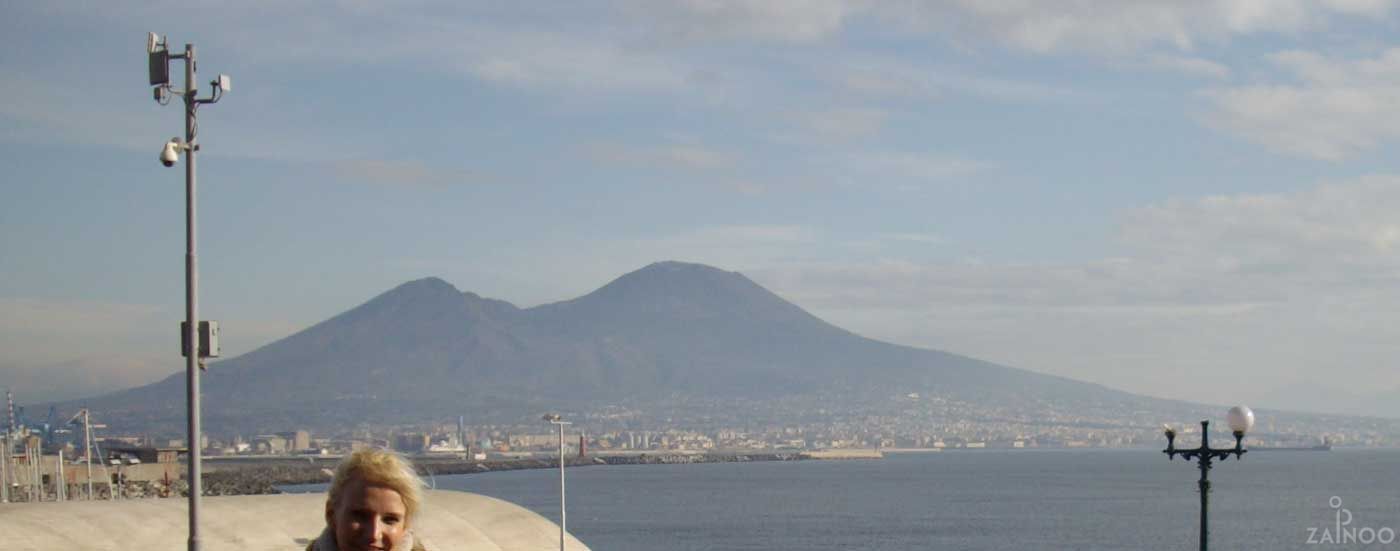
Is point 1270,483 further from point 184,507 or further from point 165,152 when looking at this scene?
point 165,152

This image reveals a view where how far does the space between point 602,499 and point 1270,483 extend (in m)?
71.3

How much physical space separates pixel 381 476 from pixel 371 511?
0.20 feet

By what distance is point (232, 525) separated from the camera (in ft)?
127

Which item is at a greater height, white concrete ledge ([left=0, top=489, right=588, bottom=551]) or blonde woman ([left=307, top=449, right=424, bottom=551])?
blonde woman ([left=307, top=449, right=424, bottom=551])

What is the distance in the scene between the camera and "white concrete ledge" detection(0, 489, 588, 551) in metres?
35.2

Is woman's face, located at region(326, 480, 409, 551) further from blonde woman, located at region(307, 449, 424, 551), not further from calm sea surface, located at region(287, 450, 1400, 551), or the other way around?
calm sea surface, located at region(287, 450, 1400, 551)

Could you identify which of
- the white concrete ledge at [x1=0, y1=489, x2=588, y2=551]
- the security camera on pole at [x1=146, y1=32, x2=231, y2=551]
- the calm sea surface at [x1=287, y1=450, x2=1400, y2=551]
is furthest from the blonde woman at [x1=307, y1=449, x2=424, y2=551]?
the calm sea surface at [x1=287, y1=450, x2=1400, y2=551]

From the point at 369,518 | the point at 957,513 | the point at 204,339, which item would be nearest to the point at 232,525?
the point at 204,339

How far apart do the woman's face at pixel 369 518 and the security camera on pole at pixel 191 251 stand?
14.4 metres

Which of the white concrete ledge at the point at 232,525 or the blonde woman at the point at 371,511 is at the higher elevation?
the blonde woman at the point at 371,511

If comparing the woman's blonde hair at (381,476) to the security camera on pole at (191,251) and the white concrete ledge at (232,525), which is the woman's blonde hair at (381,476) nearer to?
the security camera on pole at (191,251)

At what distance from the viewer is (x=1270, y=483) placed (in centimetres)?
18588

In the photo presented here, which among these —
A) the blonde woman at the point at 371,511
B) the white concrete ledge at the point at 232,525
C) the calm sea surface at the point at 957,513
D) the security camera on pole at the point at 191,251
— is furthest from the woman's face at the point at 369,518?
the calm sea surface at the point at 957,513

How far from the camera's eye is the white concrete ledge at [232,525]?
115 feet
